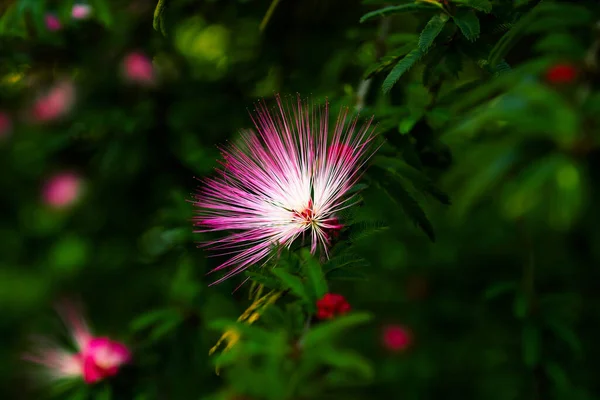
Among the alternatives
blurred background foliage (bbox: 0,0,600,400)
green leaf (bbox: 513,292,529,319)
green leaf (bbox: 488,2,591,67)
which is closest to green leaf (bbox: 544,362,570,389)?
blurred background foliage (bbox: 0,0,600,400)

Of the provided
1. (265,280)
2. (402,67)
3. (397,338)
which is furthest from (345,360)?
(397,338)

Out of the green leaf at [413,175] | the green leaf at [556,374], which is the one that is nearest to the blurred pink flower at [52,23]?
the green leaf at [413,175]

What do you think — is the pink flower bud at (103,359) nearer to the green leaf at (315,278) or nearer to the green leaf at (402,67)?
the green leaf at (315,278)

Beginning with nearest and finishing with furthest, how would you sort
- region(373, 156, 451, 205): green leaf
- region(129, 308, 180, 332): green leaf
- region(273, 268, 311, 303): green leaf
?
region(273, 268, 311, 303): green leaf, region(373, 156, 451, 205): green leaf, region(129, 308, 180, 332): green leaf

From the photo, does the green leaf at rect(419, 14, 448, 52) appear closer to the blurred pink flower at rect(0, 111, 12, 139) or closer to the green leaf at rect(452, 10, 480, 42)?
the green leaf at rect(452, 10, 480, 42)

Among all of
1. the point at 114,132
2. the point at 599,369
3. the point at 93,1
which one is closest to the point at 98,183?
the point at 114,132

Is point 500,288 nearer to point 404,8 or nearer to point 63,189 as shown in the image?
point 404,8
